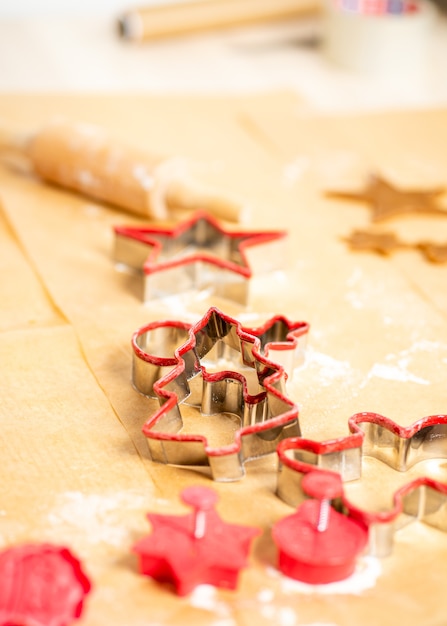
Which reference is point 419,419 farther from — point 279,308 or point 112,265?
point 112,265

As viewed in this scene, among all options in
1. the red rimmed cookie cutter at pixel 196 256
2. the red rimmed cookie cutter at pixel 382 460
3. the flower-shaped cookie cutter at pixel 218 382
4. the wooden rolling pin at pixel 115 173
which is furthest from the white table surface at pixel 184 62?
the red rimmed cookie cutter at pixel 382 460

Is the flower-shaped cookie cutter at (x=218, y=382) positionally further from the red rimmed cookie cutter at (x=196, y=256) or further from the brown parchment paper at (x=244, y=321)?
the red rimmed cookie cutter at (x=196, y=256)

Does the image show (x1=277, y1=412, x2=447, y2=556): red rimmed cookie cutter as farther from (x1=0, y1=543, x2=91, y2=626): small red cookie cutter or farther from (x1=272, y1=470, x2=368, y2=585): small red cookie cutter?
(x1=0, y1=543, x2=91, y2=626): small red cookie cutter

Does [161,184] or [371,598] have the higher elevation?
[161,184]

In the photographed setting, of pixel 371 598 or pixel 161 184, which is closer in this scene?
pixel 371 598

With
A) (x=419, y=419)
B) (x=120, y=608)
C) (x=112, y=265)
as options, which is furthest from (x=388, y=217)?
(x=120, y=608)

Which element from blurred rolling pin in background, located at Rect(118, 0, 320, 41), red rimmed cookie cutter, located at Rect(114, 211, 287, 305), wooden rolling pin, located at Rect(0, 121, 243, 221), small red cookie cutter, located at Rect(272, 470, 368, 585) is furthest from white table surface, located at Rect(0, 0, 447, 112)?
small red cookie cutter, located at Rect(272, 470, 368, 585)
